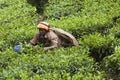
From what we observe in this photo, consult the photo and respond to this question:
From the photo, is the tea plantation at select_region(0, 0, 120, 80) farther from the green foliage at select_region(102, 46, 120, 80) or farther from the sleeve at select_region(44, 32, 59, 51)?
the sleeve at select_region(44, 32, 59, 51)

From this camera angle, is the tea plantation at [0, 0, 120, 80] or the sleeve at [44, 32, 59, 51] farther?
the sleeve at [44, 32, 59, 51]

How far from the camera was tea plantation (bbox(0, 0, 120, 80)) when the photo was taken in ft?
27.1

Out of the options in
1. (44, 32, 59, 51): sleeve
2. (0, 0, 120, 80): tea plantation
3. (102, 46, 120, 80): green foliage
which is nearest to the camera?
(0, 0, 120, 80): tea plantation

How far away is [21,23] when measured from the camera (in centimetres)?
1535

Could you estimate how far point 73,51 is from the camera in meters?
9.45

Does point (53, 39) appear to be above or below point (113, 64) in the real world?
above

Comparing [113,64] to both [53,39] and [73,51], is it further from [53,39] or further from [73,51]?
[53,39]

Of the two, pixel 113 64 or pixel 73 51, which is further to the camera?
pixel 73 51

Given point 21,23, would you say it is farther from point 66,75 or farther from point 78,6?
point 66,75

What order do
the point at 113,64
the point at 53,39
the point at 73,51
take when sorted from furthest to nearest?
the point at 53,39
the point at 73,51
the point at 113,64

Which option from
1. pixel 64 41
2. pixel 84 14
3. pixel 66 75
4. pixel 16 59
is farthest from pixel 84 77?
pixel 84 14

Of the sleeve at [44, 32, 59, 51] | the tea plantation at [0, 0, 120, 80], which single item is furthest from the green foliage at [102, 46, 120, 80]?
the sleeve at [44, 32, 59, 51]

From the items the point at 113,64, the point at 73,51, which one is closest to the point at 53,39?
the point at 73,51

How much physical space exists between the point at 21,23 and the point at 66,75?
26.2 feet
